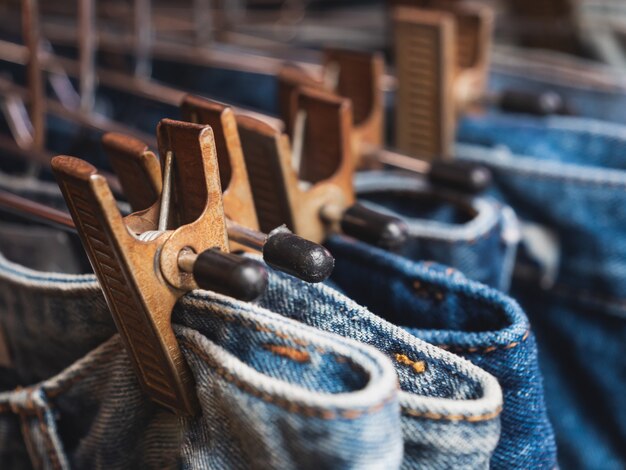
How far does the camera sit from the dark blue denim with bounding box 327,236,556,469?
14.2 inches

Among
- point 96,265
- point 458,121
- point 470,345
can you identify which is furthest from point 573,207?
point 96,265

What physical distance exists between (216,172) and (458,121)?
35cm

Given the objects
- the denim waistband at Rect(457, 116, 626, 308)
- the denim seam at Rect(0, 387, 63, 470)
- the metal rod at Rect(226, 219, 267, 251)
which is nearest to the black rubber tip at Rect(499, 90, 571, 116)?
the denim waistband at Rect(457, 116, 626, 308)

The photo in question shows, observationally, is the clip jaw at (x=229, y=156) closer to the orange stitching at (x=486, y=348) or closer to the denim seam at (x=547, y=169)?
the orange stitching at (x=486, y=348)

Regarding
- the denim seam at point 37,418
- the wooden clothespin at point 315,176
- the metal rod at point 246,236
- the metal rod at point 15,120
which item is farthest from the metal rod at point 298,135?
the metal rod at point 15,120

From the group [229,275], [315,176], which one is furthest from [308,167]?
[229,275]

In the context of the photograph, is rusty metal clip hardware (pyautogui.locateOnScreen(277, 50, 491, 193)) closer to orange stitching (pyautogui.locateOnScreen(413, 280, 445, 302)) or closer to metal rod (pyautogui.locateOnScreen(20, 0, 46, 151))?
orange stitching (pyautogui.locateOnScreen(413, 280, 445, 302))

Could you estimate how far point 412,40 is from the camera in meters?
0.60

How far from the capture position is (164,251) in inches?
12.9

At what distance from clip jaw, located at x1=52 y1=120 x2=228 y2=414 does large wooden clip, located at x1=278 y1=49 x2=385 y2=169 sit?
0.21m

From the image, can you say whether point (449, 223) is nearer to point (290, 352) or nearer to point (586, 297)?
point (586, 297)

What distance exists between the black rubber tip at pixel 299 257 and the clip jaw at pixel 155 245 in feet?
0.08

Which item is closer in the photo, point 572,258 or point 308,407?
point 308,407

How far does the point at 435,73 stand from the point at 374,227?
8.3 inches
